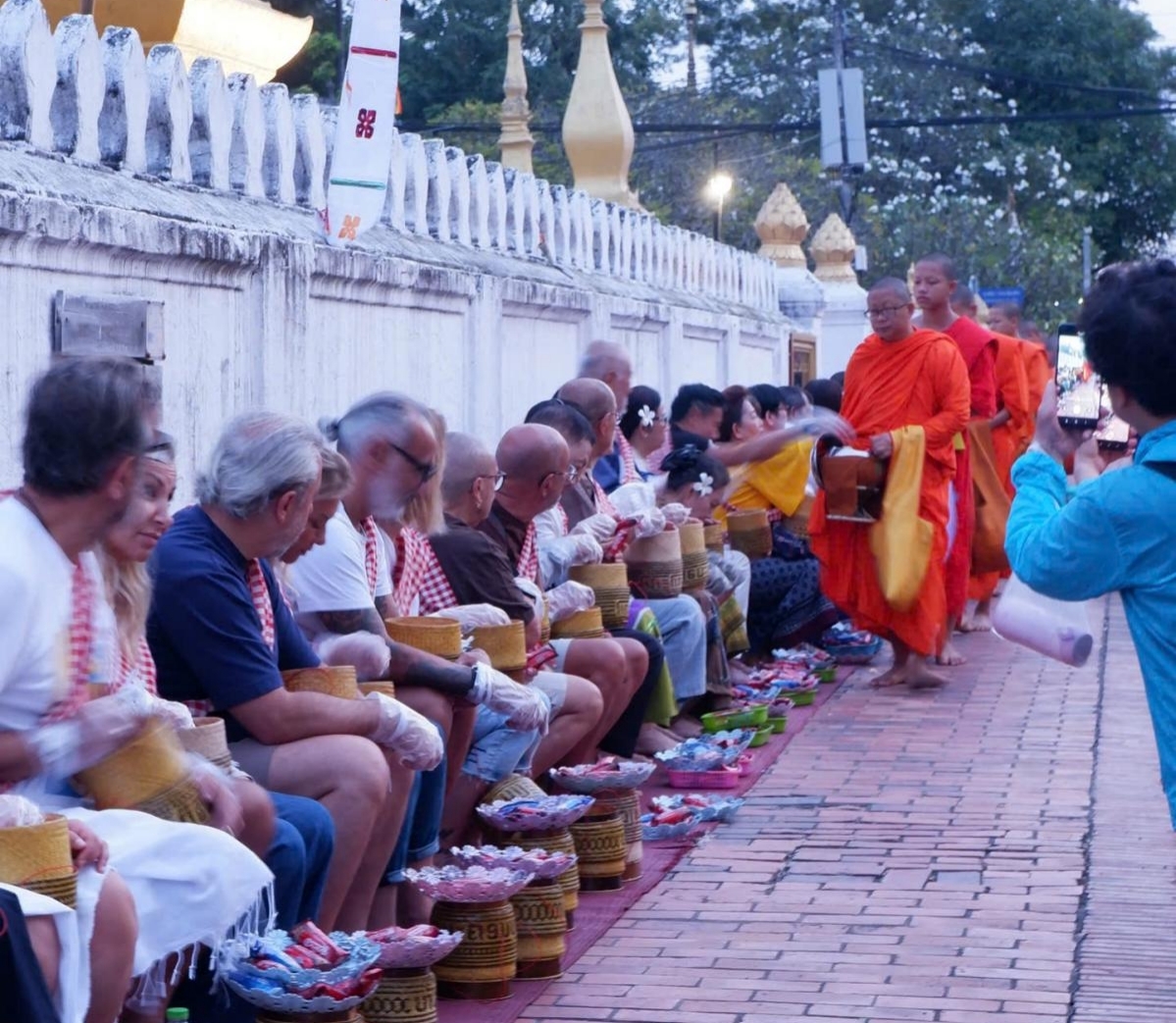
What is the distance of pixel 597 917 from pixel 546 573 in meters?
1.65

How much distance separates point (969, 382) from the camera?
1052 centimetres

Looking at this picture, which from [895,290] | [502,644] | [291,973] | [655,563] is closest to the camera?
[291,973]

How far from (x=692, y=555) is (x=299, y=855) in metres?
4.21

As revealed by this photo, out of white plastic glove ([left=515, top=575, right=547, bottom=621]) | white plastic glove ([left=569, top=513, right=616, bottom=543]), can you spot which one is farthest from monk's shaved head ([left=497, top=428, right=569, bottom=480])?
white plastic glove ([left=569, top=513, right=616, bottom=543])

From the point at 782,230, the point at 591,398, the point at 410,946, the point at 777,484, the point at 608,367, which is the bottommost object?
the point at 410,946

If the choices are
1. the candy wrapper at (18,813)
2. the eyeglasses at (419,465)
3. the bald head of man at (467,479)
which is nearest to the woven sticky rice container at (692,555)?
the bald head of man at (467,479)

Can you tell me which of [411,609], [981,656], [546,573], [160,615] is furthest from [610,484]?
[160,615]

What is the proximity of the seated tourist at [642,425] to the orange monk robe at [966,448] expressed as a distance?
2073 mm

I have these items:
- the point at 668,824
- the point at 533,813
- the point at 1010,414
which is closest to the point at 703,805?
the point at 668,824

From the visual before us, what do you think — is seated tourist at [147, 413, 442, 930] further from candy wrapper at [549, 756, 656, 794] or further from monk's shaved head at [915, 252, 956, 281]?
monk's shaved head at [915, 252, 956, 281]

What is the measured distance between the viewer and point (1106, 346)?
356 cm

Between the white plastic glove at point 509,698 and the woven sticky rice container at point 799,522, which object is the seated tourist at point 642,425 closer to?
the woven sticky rice container at point 799,522

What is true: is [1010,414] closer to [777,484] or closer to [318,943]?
[777,484]

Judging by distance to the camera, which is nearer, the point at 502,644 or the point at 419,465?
the point at 419,465
